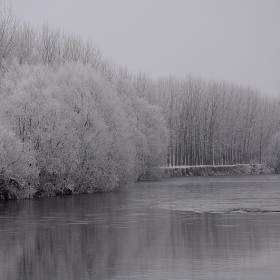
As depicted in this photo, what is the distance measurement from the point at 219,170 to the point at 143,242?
3390 inches

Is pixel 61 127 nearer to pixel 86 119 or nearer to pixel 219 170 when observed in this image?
pixel 86 119

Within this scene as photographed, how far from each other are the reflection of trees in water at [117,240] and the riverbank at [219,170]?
6486 cm

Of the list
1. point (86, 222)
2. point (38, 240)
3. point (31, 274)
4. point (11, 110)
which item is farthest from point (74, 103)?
point (31, 274)

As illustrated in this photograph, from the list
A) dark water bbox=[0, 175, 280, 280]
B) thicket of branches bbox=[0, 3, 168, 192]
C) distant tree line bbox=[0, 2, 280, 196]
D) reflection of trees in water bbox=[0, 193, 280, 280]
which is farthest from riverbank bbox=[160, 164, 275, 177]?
reflection of trees in water bbox=[0, 193, 280, 280]

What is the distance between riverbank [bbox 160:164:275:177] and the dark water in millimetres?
62016

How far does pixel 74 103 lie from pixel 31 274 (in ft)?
130

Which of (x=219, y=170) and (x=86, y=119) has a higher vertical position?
(x=86, y=119)

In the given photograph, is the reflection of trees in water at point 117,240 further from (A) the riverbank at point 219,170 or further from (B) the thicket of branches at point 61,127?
(A) the riverbank at point 219,170

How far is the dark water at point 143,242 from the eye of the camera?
15.2 metres

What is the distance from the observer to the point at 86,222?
27.4 m

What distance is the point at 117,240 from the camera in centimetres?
2100

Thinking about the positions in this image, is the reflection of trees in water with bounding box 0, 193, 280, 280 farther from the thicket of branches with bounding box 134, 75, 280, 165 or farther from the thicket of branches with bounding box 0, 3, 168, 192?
the thicket of branches with bounding box 134, 75, 280, 165

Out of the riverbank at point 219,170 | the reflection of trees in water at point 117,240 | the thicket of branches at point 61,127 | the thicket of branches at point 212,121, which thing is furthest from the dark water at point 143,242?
the thicket of branches at point 212,121

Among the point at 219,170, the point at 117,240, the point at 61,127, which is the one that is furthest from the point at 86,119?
the point at 219,170
